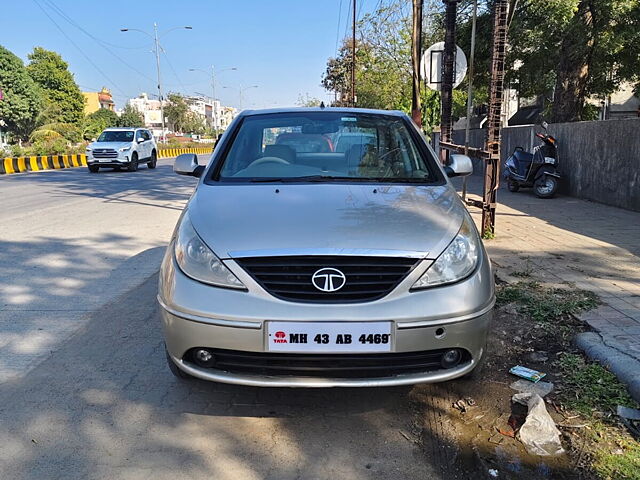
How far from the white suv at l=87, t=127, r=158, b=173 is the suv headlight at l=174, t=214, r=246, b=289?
19.7 meters

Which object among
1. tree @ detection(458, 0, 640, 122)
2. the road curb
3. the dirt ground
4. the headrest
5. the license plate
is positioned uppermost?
tree @ detection(458, 0, 640, 122)

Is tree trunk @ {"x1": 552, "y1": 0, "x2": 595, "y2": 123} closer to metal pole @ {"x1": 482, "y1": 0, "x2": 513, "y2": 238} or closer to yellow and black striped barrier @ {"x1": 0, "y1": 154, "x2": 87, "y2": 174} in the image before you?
metal pole @ {"x1": 482, "y1": 0, "x2": 513, "y2": 238}

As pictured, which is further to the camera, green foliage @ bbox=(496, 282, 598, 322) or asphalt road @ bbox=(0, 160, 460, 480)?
green foliage @ bbox=(496, 282, 598, 322)

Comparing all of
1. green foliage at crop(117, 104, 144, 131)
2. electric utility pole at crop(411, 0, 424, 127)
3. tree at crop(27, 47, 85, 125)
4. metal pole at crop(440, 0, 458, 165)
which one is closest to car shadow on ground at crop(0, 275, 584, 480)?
metal pole at crop(440, 0, 458, 165)

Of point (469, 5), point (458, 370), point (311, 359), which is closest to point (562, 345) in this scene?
point (458, 370)

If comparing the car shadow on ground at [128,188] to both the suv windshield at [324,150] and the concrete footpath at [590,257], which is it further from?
the suv windshield at [324,150]

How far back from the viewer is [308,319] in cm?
240

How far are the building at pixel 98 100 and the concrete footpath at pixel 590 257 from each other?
324 feet

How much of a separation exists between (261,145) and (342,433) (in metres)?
2.15

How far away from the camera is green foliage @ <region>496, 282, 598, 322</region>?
4191mm

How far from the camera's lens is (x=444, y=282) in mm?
2559

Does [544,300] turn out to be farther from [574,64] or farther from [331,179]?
[574,64]

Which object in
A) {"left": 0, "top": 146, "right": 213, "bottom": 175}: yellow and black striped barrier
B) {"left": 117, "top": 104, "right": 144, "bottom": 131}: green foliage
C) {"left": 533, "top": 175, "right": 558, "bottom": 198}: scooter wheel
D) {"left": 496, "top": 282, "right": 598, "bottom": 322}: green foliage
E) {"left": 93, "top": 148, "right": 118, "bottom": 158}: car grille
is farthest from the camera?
{"left": 117, "top": 104, "right": 144, "bottom": 131}: green foliage

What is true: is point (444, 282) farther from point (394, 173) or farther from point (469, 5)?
point (469, 5)
